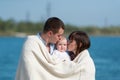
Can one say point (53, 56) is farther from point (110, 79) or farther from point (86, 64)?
point (110, 79)

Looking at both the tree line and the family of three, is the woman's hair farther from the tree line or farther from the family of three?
the tree line

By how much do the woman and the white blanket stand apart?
0.09 feet

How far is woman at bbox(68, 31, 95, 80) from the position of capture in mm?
4668

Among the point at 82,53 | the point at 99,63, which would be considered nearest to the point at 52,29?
the point at 82,53

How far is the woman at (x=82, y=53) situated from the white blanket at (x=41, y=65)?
3 centimetres

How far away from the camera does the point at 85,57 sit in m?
4.70

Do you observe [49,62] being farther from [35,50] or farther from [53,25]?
[53,25]

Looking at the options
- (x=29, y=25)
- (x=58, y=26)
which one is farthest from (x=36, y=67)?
(x=29, y=25)

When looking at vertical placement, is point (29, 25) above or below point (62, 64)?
above

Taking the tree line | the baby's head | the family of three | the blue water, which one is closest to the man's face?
the family of three

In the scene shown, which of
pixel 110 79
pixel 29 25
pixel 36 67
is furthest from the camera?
pixel 29 25

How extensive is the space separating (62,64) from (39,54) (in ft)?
0.70

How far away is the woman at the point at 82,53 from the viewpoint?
4.67m

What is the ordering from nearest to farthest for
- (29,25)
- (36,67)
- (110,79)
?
(36,67), (110,79), (29,25)
